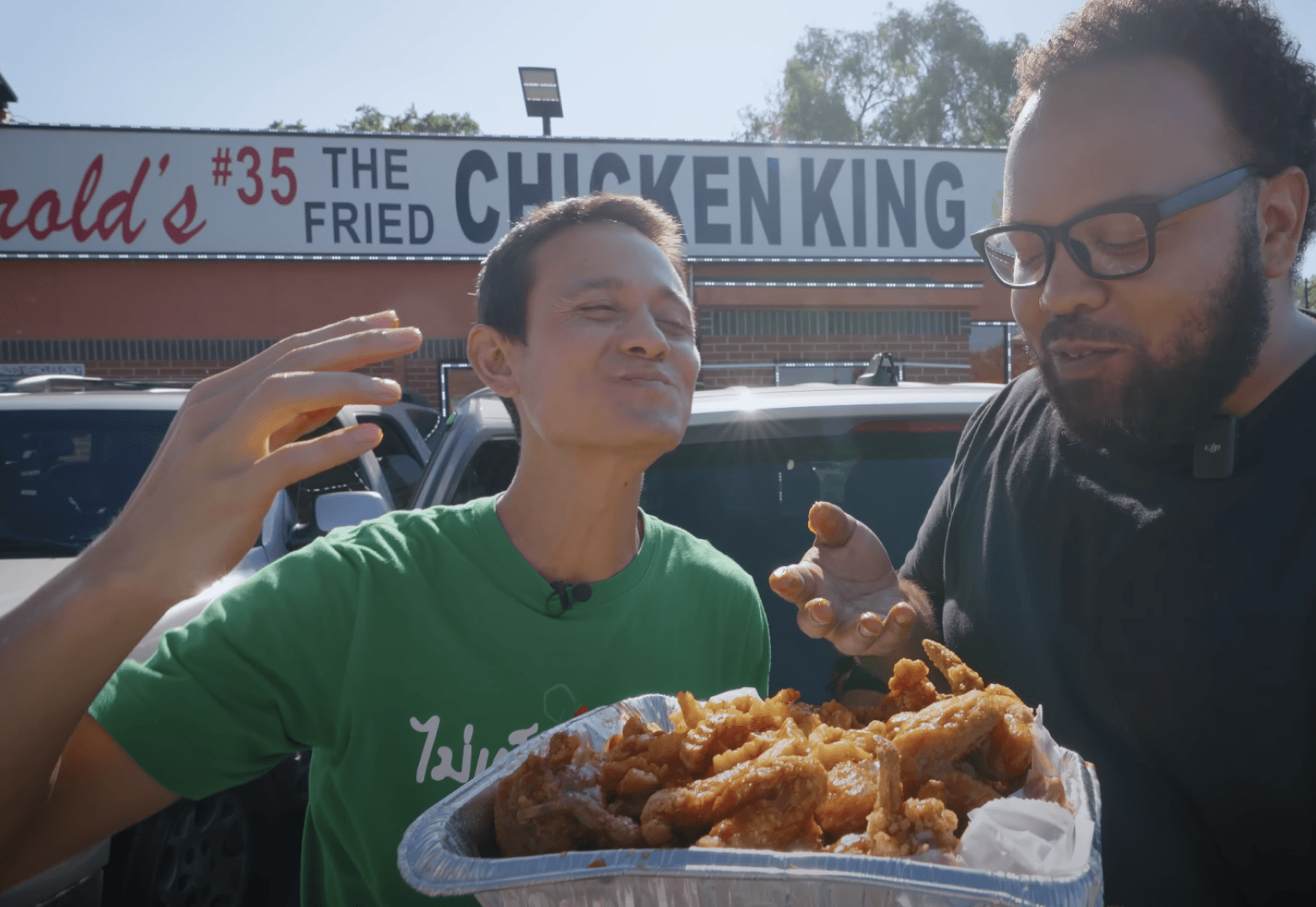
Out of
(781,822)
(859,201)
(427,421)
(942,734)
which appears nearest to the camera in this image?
(781,822)

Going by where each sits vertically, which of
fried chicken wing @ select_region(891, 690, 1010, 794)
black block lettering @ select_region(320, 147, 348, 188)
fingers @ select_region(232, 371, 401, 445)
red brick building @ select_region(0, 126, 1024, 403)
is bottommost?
fried chicken wing @ select_region(891, 690, 1010, 794)

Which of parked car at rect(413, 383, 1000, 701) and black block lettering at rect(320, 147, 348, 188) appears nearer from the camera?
parked car at rect(413, 383, 1000, 701)

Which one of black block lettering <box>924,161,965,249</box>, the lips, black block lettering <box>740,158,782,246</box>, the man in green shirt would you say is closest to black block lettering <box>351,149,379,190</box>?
black block lettering <box>740,158,782,246</box>

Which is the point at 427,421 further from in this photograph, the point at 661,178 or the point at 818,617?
the point at 818,617

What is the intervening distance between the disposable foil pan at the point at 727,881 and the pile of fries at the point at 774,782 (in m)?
0.08

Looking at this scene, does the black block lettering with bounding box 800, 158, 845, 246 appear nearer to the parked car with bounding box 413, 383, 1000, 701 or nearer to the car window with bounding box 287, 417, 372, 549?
the car window with bounding box 287, 417, 372, 549

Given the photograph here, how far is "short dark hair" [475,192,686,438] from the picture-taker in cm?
183

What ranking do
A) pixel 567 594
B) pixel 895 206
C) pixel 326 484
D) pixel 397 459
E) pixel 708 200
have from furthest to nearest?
1. pixel 895 206
2. pixel 708 200
3. pixel 397 459
4. pixel 326 484
5. pixel 567 594

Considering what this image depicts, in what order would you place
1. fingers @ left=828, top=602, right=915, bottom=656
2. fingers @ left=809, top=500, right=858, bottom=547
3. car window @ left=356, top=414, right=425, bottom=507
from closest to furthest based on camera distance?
fingers @ left=828, top=602, right=915, bottom=656, fingers @ left=809, top=500, right=858, bottom=547, car window @ left=356, top=414, right=425, bottom=507

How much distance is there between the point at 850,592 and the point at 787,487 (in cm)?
91

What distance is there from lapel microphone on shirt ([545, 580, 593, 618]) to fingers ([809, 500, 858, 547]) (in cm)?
40

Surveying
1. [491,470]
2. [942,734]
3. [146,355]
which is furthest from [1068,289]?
[146,355]

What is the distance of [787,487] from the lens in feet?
8.68

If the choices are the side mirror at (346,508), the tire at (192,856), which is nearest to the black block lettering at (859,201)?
the side mirror at (346,508)
